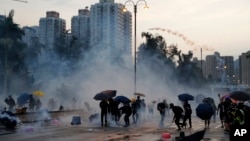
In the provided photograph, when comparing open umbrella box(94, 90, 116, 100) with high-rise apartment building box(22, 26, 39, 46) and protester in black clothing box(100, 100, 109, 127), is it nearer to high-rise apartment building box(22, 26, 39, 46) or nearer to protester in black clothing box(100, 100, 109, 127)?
protester in black clothing box(100, 100, 109, 127)

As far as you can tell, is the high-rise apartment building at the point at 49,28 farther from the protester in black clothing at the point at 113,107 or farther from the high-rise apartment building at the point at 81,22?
the protester in black clothing at the point at 113,107

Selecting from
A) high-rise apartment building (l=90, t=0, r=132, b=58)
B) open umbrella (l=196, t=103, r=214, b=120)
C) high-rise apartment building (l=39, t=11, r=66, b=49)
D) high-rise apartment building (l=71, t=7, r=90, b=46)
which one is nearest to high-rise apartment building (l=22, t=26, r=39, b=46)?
high-rise apartment building (l=39, t=11, r=66, b=49)

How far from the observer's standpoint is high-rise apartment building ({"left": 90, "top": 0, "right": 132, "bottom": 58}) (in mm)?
96062

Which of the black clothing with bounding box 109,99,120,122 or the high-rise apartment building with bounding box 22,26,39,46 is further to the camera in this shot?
the high-rise apartment building with bounding box 22,26,39,46

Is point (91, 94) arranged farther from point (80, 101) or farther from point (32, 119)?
point (32, 119)

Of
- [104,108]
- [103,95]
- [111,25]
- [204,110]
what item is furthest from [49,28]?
[204,110]

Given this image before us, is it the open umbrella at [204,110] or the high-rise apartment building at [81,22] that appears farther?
the high-rise apartment building at [81,22]

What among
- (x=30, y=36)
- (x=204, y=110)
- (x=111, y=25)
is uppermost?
(x=111, y=25)

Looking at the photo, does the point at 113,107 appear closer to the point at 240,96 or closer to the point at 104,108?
the point at 104,108

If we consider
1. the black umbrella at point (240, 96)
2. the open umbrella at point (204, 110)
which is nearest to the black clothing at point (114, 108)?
the open umbrella at point (204, 110)

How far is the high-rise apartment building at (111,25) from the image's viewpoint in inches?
3782

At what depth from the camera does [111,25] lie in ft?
335

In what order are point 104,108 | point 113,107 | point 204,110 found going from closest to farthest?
point 204,110, point 104,108, point 113,107

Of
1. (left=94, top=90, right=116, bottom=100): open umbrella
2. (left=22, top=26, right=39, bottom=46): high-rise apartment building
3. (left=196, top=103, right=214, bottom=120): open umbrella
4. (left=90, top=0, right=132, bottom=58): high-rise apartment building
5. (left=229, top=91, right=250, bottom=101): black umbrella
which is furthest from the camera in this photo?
(left=90, top=0, right=132, bottom=58): high-rise apartment building
